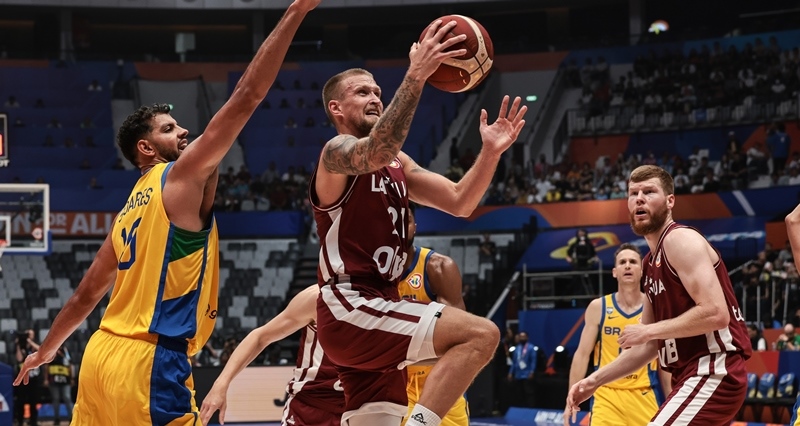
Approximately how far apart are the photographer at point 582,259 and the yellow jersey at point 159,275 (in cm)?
1715

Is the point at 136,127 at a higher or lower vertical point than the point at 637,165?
lower

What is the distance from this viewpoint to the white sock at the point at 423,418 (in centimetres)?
406

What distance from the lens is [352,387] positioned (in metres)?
4.64

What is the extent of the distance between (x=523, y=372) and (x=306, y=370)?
1327 centimetres

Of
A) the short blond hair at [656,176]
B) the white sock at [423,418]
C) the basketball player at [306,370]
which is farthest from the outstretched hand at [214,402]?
the short blond hair at [656,176]

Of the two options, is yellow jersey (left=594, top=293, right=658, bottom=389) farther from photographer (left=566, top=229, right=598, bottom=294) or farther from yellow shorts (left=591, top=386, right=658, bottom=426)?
photographer (left=566, top=229, right=598, bottom=294)

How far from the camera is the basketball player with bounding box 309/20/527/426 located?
409cm

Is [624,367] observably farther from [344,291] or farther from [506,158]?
[506,158]

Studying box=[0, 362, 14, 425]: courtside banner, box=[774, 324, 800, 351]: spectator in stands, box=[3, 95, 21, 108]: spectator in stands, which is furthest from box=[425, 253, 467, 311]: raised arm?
box=[3, 95, 21, 108]: spectator in stands

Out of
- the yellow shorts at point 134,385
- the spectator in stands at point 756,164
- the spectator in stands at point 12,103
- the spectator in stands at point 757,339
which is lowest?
the spectator in stands at point 757,339

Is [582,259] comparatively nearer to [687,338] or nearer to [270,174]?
[270,174]

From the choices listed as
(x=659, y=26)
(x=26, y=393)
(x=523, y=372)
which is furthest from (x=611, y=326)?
(x=659, y=26)

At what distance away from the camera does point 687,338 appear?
16.5ft

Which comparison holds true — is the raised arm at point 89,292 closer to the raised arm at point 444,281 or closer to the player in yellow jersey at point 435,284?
the player in yellow jersey at point 435,284
